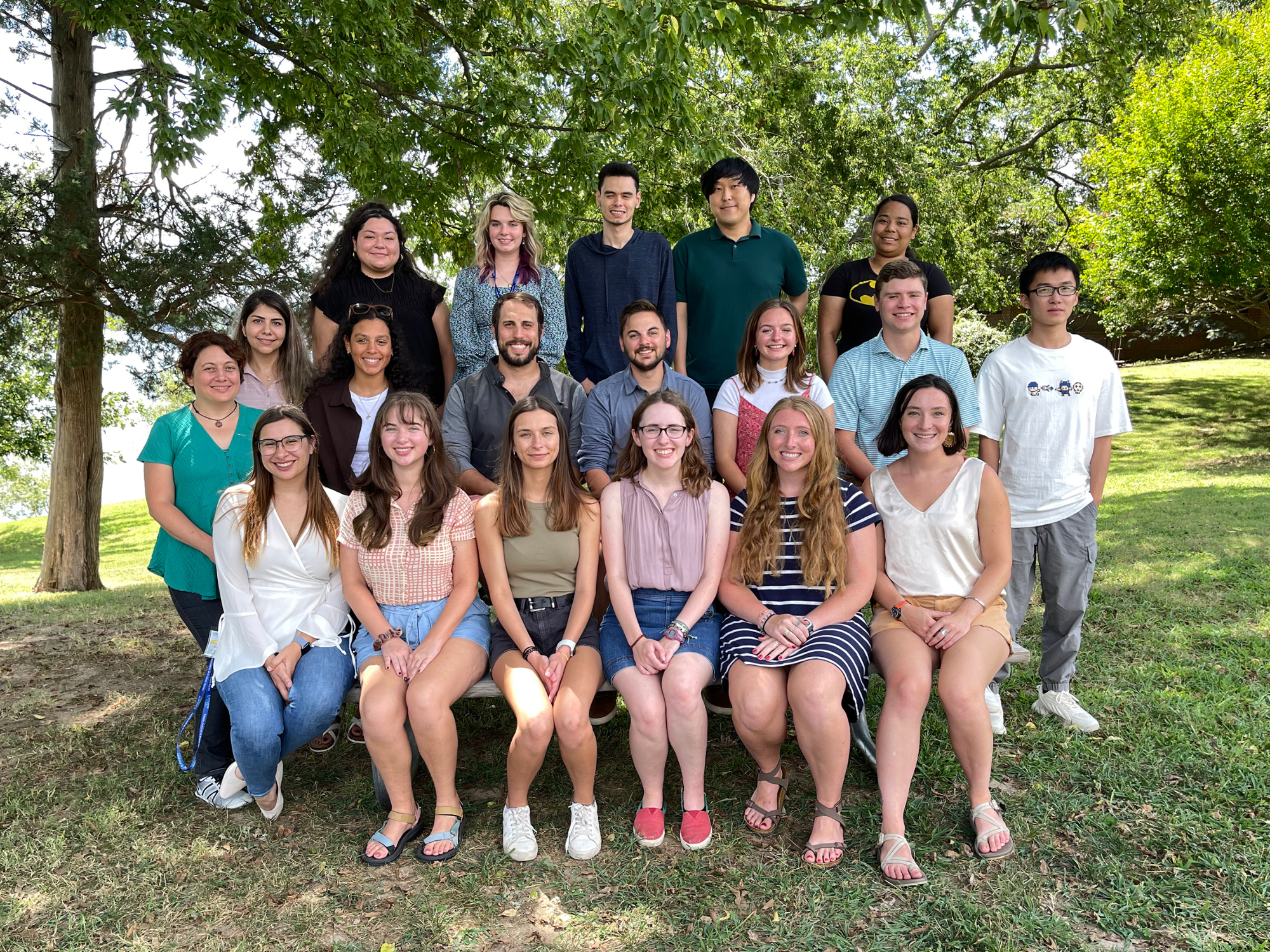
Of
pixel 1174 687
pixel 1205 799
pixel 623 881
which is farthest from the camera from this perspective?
pixel 1174 687

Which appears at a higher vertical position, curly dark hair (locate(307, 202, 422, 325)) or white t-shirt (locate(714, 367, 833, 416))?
curly dark hair (locate(307, 202, 422, 325))

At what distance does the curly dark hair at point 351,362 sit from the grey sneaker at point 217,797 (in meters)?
1.95

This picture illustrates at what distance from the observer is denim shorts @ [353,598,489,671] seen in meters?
3.87

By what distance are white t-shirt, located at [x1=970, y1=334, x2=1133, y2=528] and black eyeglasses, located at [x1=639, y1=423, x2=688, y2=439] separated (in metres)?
1.63

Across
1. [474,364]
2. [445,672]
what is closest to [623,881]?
[445,672]

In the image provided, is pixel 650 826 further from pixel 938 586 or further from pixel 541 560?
pixel 938 586

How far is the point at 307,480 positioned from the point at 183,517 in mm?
657

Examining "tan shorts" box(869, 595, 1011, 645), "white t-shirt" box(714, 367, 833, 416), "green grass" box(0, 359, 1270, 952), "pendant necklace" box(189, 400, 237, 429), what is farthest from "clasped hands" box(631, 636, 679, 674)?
"pendant necklace" box(189, 400, 237, 429)

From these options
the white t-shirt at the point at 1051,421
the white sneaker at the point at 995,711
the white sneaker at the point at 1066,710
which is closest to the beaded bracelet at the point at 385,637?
the white sneaker at the point at 995,711

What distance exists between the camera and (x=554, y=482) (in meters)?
3.98

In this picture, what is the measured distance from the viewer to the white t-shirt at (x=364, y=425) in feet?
14.7

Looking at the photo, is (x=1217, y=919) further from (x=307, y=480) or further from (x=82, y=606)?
(x=82, y=606)

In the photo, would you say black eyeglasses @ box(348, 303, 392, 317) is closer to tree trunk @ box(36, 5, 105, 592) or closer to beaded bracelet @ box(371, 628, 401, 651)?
beaded bracelet @ box(371, 628, 401, 651)

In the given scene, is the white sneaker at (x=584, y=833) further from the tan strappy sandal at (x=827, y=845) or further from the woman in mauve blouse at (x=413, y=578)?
the tan strappy sandal at (x=827, y=845)
